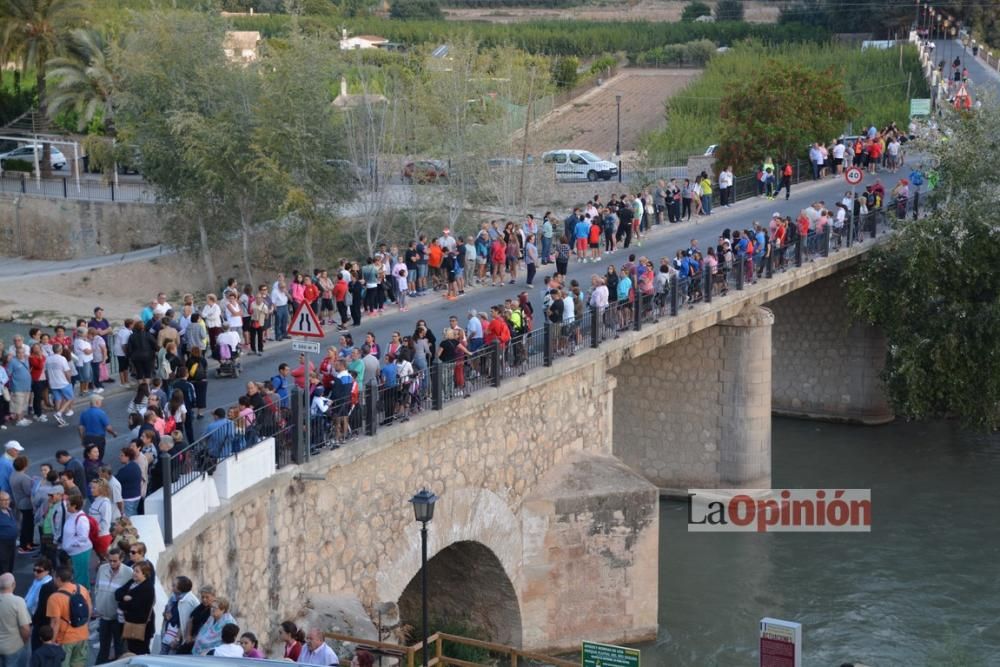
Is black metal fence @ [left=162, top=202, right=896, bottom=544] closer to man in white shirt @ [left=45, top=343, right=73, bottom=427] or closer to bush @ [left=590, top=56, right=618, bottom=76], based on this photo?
man in white shirt @ [left=45, top=343, right=73, bottom=427]

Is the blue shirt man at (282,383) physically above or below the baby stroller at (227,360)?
above

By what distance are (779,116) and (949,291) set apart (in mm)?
12586

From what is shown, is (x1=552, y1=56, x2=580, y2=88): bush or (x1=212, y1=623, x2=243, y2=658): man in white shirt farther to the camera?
(x1=552, y1=56, x2=580, y2=88): bush

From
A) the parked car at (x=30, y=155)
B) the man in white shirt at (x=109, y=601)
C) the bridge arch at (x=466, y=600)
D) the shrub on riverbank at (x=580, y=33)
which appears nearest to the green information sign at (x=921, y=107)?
the parked car at (x=30, y=155)

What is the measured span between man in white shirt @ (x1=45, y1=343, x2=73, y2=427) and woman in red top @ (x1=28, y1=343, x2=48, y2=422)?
0.08 m

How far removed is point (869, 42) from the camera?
251ft

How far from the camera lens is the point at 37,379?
741 inches

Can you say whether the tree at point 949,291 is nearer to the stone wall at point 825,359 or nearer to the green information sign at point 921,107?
the stone wall at point 825,359

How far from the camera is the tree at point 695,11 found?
98125 millimetres

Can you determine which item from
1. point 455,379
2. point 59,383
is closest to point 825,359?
point 455,379

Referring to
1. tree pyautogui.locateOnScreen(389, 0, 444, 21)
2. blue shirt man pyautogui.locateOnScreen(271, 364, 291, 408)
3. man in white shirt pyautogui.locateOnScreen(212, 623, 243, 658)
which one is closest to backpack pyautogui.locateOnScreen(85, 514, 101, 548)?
man in white shirt pyautogui.locateOnScreen(212, 623, 243, 658)

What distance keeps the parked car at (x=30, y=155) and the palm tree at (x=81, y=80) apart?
1.29 m

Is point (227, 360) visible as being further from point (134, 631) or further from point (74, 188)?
point (74, 188)

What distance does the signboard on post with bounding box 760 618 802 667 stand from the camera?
13844 mm
